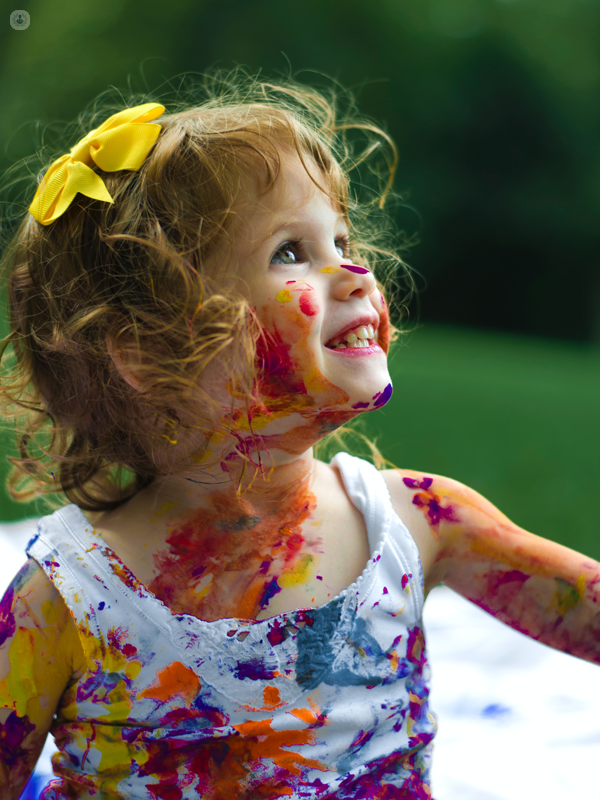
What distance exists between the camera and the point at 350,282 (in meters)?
0.96

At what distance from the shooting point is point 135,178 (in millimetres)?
977

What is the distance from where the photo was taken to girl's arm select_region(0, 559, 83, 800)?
98 centimetres

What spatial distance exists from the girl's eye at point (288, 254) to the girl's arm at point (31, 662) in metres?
0.56

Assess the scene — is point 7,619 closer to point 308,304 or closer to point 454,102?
point 308,304

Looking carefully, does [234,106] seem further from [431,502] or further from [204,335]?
[431,502]

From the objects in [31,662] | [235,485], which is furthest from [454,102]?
[31,662]

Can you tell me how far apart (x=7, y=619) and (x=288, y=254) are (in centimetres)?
65

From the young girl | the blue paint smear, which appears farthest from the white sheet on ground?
the blue paint smear

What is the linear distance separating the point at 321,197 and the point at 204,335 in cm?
27

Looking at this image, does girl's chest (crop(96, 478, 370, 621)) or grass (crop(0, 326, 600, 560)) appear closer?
girl's chest (crop(96, 478, 370, 621))

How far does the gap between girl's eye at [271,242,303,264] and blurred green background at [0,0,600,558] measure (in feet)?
17.5

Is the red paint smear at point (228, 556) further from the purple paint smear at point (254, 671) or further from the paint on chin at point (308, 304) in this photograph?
the paint on chin at point (308, 304)

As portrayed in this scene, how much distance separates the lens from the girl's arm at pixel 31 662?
0.98 metres

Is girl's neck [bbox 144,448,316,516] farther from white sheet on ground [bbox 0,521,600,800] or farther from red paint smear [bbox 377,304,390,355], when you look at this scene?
white sheet on ground [bbox 0,521,600,800]
